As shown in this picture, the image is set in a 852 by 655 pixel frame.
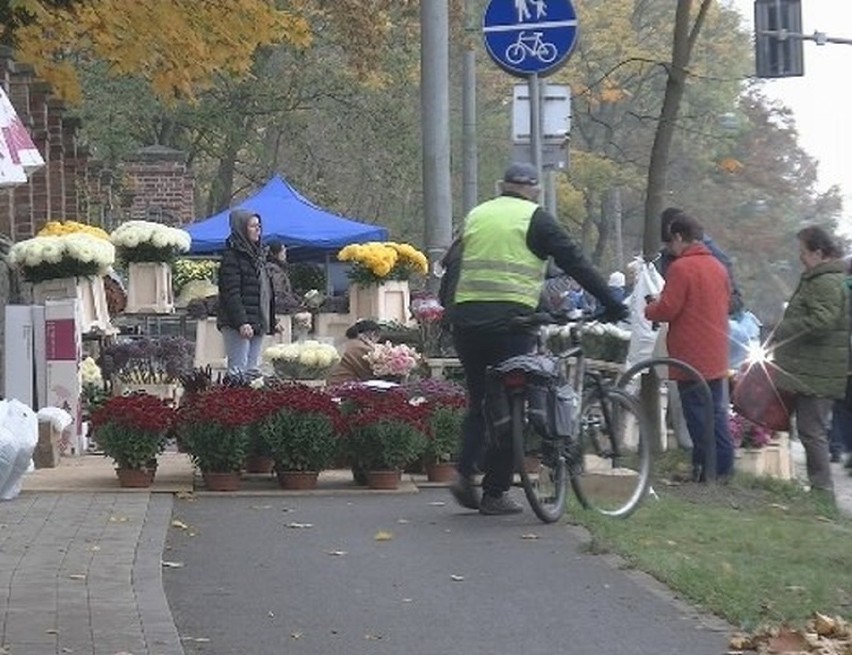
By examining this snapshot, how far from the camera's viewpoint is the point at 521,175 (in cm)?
1216

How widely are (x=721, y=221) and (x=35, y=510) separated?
226 ft

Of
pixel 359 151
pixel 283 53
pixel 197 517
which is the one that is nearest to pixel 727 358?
pixel 197 517

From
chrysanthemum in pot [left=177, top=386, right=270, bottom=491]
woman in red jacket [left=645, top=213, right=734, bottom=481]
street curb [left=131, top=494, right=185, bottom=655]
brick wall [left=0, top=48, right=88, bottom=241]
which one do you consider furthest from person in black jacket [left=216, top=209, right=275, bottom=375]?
brick wall [left=0, top=48, right=88, bottom=241]

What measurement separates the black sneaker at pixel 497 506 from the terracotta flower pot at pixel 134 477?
255cm

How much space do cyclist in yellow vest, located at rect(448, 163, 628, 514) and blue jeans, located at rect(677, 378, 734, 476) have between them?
216 centimetres

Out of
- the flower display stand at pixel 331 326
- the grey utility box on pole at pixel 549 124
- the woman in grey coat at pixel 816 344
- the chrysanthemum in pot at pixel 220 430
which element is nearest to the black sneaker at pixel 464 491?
the chrysanthemum in pot at pixel 220 430

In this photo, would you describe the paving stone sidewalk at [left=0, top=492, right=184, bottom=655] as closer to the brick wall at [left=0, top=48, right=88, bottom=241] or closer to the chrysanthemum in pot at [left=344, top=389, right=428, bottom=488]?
the chrysanthemum in pot at [left=344, top=389, right=428, bottom=488]

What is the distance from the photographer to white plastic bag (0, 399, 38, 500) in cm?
1316

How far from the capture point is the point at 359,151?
53.7m

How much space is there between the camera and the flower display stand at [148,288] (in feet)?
75.9

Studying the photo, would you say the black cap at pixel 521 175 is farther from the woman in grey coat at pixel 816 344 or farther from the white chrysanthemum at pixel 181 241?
the white chrysanthemum at pixel 181 241

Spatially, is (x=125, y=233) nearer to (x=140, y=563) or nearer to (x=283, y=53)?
(x=140, y=563)

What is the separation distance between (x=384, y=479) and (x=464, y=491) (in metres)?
1.75

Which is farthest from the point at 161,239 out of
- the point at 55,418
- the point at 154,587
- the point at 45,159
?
the point at 154,587
